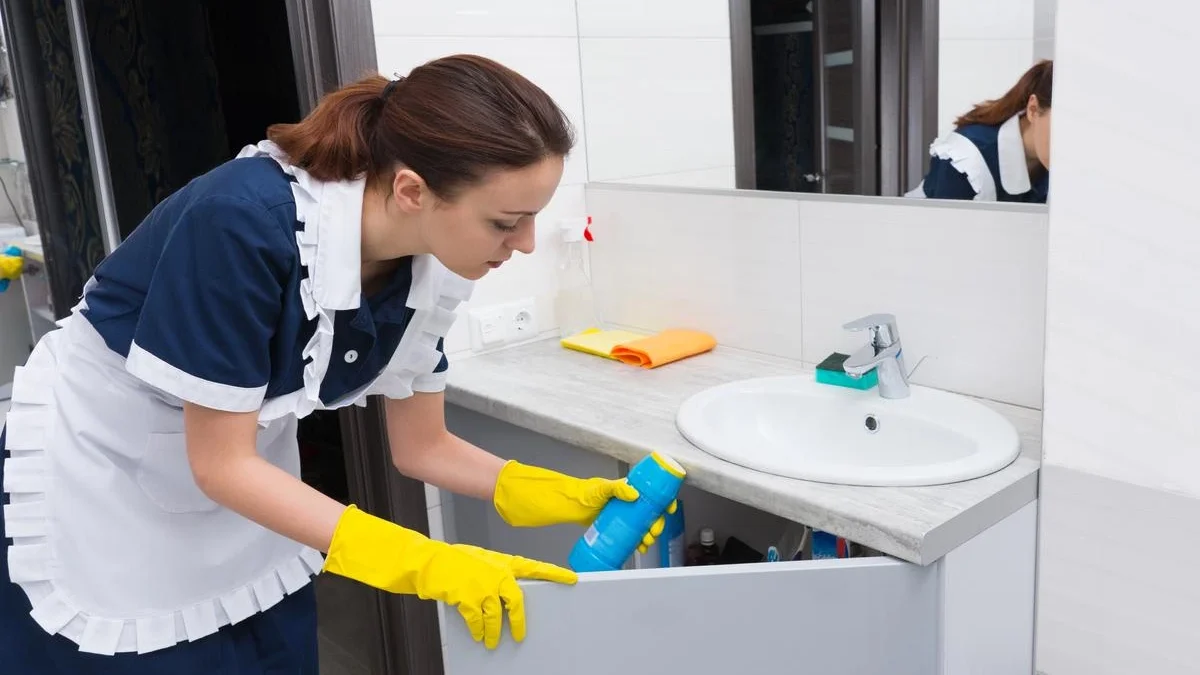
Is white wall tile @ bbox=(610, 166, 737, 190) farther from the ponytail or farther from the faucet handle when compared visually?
the ponytail

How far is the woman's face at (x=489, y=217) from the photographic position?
99 cm

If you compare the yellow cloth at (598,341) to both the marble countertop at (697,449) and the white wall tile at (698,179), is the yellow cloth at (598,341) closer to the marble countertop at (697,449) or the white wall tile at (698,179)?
the marble countertop at (697,449)

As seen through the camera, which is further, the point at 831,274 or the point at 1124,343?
the point at 831,274

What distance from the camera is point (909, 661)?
112cm

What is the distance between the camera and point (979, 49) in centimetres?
135

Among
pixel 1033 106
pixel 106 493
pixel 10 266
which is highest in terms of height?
pixel 1033 106

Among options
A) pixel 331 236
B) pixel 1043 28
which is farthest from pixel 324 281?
pixel 1043 28

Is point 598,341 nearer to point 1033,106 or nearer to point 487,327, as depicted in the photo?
point 487,327

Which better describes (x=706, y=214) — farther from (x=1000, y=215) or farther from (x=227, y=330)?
(x=227, y=330)

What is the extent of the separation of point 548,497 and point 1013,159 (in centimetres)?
73

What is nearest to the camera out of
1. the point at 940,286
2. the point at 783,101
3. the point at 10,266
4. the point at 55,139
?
the point at 940,286

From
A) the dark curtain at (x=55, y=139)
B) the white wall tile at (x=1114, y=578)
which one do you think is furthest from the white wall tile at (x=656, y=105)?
the dark curtain at (x=55, y=139)

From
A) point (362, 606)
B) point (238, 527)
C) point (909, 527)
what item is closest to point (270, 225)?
point (238, 527)

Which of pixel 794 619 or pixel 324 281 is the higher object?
pixel 324 281
